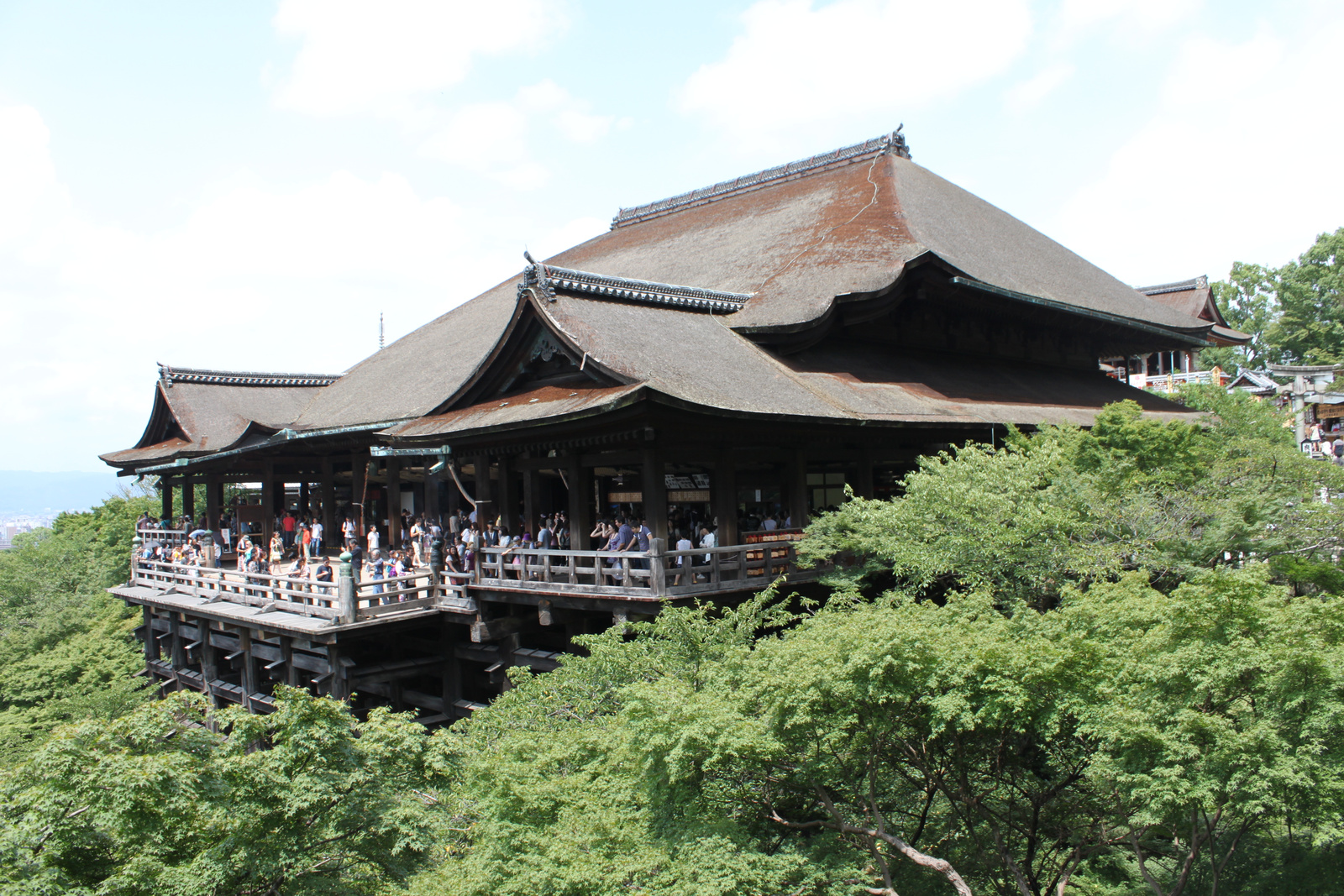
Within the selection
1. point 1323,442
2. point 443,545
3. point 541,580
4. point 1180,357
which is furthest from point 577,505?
point 1180,357

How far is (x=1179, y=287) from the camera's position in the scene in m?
41.2

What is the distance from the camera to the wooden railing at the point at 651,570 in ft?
46.0

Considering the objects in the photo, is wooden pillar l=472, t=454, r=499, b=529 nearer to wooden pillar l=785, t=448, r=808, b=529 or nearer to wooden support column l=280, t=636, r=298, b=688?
wooden support column l=280, t=636, r=298, b=688

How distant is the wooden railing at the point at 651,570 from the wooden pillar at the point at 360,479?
9.72 m

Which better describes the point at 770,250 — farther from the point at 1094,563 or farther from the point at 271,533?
the point at 271,533

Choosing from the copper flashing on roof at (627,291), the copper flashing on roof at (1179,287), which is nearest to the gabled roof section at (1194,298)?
the copper flashing on roof at (1179,287)

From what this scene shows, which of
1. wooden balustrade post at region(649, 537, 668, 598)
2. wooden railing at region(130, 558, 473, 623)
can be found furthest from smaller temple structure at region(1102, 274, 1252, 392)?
wooden railing at region(130, 558, 473, 623)

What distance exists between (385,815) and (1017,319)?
20979 mm

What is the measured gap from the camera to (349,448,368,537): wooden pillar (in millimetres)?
25469

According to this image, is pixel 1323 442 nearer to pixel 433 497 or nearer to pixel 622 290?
pixel 622 290

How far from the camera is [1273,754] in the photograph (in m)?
7.69

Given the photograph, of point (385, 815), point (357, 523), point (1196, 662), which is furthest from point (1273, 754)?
point (357, 523)

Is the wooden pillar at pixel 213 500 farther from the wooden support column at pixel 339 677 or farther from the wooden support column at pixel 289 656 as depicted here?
the wooden support column at pixel 339 677

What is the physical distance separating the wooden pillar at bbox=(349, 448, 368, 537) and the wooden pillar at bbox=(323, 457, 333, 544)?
2.16 feet
